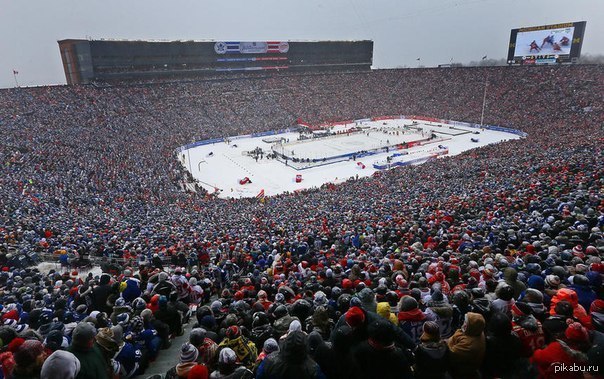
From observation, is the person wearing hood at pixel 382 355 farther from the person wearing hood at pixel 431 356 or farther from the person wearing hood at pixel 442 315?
the person wearing hood at pixel 442 315

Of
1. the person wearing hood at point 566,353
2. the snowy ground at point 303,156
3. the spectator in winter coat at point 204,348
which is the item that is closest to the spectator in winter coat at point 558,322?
the person wearing hood at point 566,353

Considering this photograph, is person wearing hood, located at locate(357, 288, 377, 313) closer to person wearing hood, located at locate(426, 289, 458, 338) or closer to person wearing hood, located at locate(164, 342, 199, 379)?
person wearing hood, located at locate(426, 289, 458, 338)

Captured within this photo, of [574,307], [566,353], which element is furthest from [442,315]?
[574,307]

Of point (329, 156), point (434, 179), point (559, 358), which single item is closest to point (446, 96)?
point (329, 156)

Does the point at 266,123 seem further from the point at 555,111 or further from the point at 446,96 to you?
the point at 555,111

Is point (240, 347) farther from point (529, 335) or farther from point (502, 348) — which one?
point (529, 335)

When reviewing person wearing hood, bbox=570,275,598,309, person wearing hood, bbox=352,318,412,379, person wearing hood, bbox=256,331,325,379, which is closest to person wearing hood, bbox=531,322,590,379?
person wearing hood, bbox=352,318,412,379
